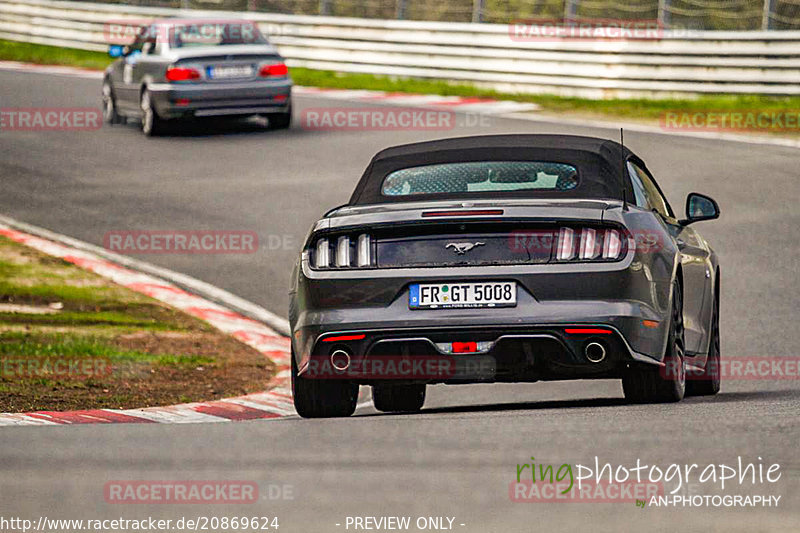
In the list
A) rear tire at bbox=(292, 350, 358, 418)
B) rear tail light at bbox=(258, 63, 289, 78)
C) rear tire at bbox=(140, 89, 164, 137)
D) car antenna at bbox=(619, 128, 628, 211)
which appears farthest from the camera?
rear tire at bbox=(140, 89, 164, 137)

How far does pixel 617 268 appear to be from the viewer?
23.9 ft

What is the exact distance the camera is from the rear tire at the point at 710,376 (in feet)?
29.8

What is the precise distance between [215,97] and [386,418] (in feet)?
44.3

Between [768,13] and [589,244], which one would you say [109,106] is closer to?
[768,13]

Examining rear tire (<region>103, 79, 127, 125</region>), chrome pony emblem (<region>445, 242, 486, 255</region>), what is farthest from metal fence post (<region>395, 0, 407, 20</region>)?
chrome pony emblem (<region>445, 242, 486, 255</region>)

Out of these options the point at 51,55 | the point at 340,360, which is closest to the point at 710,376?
the point at 340,360

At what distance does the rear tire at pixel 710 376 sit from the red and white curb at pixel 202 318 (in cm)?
235

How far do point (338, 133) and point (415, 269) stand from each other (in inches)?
567

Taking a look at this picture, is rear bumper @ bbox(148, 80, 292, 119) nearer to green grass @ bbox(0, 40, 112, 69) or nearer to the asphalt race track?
the asphalt race track

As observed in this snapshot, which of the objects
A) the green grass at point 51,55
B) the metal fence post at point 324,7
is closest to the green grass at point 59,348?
Answer: the metal fence post at point 324,7

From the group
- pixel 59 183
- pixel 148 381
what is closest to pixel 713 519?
pixel 148 381

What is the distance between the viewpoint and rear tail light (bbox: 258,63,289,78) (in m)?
20.8

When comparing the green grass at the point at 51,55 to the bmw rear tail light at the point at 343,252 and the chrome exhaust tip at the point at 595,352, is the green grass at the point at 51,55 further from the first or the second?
the chrome exhaust tip at the point at 595,352

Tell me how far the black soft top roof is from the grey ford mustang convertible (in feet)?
0.18
